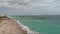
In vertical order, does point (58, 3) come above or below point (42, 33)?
above

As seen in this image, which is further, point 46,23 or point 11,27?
point 46,23

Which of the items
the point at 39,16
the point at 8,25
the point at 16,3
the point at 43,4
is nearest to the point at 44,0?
the point at 43,4

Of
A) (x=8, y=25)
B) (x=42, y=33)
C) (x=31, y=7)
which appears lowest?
(x=42, y=33)

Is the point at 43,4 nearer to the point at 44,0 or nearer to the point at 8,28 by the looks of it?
the point at 44,0

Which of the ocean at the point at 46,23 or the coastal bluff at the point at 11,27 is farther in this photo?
the ocean at the point at 46,23

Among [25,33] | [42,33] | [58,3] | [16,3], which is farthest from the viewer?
[58,3]

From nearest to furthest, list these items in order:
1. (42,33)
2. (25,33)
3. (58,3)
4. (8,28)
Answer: (25,33)
(8,28)
(42,33)
(58,3)

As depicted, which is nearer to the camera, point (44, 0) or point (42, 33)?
point (42, 33)

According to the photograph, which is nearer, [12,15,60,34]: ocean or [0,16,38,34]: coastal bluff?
[0,16,38,34]: coastal bluff
